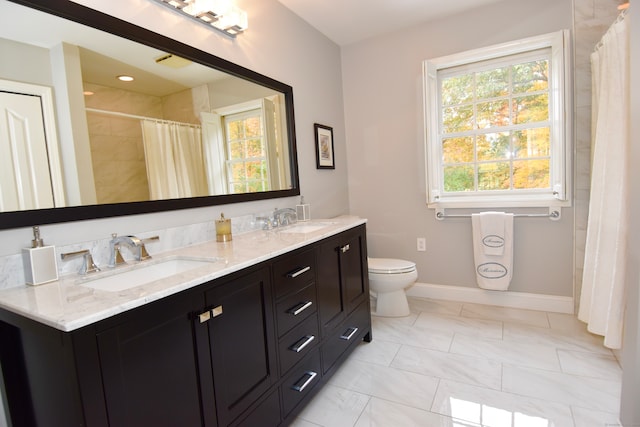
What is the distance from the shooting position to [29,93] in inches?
45.1

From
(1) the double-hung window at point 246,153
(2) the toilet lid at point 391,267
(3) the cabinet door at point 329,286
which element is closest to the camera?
(3) the cabinet door at point 329,286

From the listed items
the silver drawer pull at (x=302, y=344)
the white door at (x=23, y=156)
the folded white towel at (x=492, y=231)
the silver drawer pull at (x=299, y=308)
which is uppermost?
the white door at (x=23, y=156)

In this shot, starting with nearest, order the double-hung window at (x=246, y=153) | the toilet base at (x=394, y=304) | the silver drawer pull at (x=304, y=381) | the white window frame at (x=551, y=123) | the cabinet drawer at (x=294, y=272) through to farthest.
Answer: the cabinet drawer at (x=294, y=272) → the silver drawer pull at (x=304, y=381) → the double-hung window at (x=246, y=153) → the white window frame at (x=551, y=123) → the toilet base at (x=394, y=304)

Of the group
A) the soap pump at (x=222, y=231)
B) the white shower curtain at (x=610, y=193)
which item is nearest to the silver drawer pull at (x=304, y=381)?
the soap pump at (x=222, y=231)

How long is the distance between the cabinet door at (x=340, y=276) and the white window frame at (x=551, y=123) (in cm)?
105

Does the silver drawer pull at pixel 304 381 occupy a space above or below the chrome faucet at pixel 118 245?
below

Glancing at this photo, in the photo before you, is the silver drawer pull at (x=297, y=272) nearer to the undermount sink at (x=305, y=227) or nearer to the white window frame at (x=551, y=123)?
the undermount sink at (x=305, y=227)

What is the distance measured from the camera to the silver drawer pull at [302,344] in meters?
1.55

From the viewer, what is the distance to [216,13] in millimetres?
1784

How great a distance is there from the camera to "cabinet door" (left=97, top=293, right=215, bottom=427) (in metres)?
0.87

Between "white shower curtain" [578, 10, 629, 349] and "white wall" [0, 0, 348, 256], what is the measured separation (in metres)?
1.85

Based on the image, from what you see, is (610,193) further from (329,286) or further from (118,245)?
(118,245)

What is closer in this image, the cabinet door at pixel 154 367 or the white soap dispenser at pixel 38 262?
the cabinet door at pixel 154 367

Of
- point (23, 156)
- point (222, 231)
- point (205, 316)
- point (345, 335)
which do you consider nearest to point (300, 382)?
point (345, 335)
